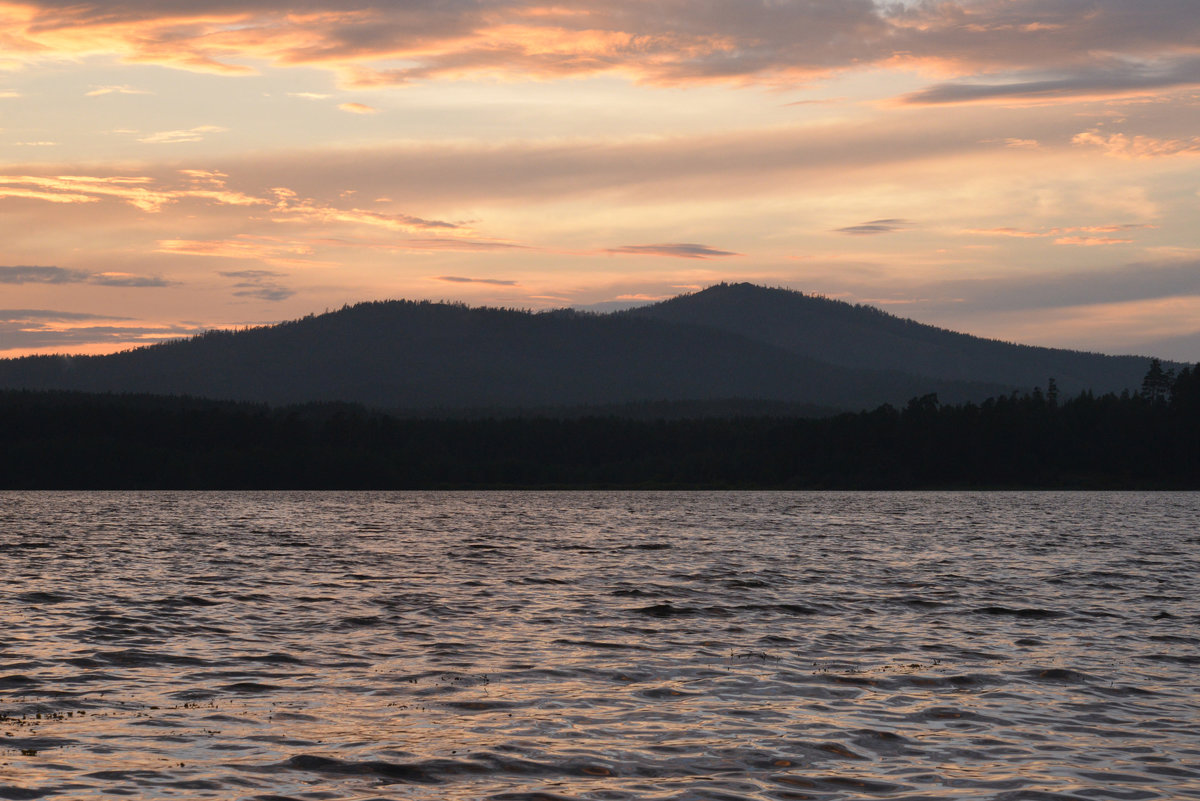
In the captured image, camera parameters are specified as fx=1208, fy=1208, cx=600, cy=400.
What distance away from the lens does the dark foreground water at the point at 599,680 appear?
1861 cm

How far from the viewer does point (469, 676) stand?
1070 inches

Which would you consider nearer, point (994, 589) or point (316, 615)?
point (316, 615)

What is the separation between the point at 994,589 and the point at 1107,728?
2599 centimetres

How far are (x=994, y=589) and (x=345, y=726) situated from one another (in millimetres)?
32767

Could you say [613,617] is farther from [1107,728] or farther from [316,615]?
[1107,728]

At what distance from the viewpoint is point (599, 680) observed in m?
26.8

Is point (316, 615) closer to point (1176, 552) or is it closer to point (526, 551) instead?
point (526, 551)

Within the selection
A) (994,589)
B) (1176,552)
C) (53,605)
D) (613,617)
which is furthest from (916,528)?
(53,605)

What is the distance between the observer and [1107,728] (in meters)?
22.4

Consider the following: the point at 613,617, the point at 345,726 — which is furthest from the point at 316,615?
the point at 345,726

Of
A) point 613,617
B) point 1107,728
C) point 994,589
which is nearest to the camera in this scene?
point 1107,728

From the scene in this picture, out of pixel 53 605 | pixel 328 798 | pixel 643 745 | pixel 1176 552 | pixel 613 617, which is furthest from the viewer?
pixel 1176 552

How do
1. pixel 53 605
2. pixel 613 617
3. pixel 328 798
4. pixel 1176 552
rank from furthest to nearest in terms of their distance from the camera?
pixel 1176 552 < pixel 53 605 < pixel 613 617 < pixel 328 798

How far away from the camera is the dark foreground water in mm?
18609
